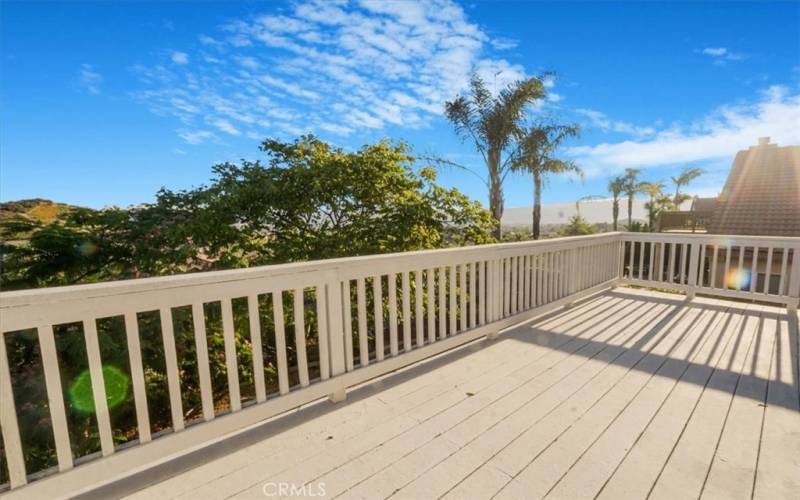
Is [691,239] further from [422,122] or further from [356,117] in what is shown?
[422,122]

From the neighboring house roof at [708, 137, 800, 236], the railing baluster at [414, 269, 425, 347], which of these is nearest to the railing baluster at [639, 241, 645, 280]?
the railing baluster at [414, 269, 425, 347]

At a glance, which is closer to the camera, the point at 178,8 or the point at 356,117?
the point at 178,8

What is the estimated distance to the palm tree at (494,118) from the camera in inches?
371

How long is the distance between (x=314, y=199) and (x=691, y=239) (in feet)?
15.1

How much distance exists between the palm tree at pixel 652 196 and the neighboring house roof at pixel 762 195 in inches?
407

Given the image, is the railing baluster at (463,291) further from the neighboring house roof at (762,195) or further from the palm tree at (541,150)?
the neighboring house roof at (762,195)

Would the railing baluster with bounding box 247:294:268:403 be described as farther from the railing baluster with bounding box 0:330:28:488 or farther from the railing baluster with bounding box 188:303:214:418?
the railing baluster with bounding box 0:330:28:488

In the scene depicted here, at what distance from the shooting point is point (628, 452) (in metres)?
1.54

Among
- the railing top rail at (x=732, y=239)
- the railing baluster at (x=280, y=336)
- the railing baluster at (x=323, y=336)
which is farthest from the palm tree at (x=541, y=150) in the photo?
the railing baluster at (x=280, y=336)

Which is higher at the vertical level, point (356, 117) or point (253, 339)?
point (356, 117)

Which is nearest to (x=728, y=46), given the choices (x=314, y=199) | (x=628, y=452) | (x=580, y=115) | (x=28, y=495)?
(x=580, y=115)

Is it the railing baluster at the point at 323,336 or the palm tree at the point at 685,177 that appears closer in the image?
the railing baluster at the point at 323,336

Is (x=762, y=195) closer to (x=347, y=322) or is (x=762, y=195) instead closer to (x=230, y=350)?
(x=347, y=322)

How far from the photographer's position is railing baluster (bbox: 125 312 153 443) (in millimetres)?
1320
